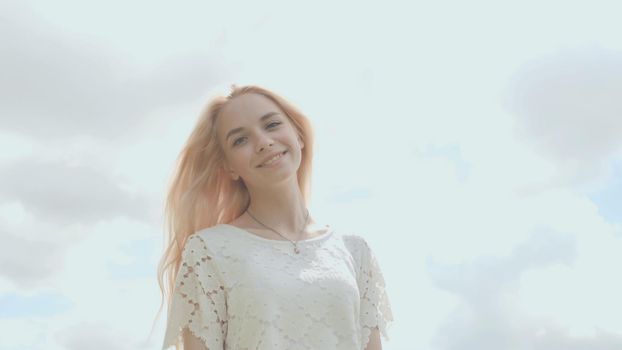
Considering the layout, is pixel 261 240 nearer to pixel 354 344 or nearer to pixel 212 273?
pixel 212 273

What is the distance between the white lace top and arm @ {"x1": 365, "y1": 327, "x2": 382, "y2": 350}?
12 centimetres

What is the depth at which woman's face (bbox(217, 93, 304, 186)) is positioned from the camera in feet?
14.6

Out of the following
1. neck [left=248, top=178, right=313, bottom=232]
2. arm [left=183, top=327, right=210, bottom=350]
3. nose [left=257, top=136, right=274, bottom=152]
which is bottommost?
arm [left=183, top=327, right=210, bottom=350]

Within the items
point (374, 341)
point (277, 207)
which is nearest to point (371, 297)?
point (374, 341)

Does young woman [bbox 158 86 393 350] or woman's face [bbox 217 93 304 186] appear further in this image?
woman's face [bbox 217 93 304 186]

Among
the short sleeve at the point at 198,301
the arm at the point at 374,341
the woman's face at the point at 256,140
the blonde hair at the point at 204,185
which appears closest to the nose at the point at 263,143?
the woman's face at the point at 256,140

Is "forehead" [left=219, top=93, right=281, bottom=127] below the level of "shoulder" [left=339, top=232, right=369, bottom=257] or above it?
above

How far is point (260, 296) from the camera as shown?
13.7ft

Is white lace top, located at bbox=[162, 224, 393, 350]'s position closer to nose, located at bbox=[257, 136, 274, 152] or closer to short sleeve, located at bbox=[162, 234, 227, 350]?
short sleeve, located at bbox=[162, 234, 227, 350]

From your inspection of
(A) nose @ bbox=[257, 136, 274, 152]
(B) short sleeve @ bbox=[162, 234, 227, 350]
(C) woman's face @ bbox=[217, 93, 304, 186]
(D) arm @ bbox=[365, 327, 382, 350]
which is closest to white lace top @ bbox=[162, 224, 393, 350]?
(B) short sleeve @ bbox=[162, 234, 227, 350]

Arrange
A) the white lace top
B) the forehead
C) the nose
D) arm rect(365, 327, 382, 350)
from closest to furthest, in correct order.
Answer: the white lace top < the nose < the forehead < arm rect(365, 327, 382, 350)

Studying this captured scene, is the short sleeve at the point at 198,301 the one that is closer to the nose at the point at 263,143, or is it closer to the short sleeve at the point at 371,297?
the nose at the point at 263,143

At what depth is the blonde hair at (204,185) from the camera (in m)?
Result: 4.65

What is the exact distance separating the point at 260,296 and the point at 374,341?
2.51 ft
